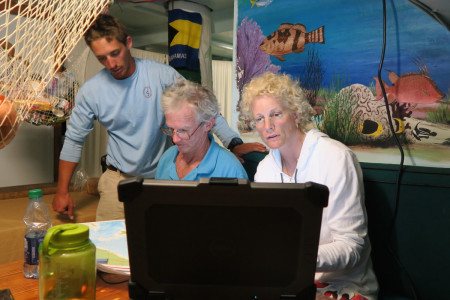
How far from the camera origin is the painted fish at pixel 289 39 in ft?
6.68

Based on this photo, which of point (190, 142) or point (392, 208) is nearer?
point (392, 208)

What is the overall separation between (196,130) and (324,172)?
584mm

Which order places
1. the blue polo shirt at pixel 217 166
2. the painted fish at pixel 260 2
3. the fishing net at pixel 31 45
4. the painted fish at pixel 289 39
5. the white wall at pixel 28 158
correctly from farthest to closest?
the white wall at pixel 28 158, the painted fish at pixel 260 2, the painted fish at pixel 289 39, the blue polo shirt at pixel 217 166, the fishing net at pixel 31 45

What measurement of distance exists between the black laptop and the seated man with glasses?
91cm

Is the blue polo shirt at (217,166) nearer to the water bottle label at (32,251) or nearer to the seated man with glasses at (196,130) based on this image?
the seated man with glasses at (196,130)

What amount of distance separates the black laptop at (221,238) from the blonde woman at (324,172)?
12.2 inches

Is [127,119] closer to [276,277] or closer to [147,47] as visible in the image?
[276,277]

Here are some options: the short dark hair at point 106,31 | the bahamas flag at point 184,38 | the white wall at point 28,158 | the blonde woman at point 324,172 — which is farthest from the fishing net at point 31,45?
the bahamas flag at point 184,38

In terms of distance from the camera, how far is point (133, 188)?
570mm

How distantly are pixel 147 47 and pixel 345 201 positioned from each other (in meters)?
4.18

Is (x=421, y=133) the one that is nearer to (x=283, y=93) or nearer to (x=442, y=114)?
(x=442, y=114)

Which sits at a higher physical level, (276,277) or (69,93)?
(69,93)

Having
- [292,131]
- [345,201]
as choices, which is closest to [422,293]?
[345,201]

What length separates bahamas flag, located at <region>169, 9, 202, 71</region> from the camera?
3.26 metres
